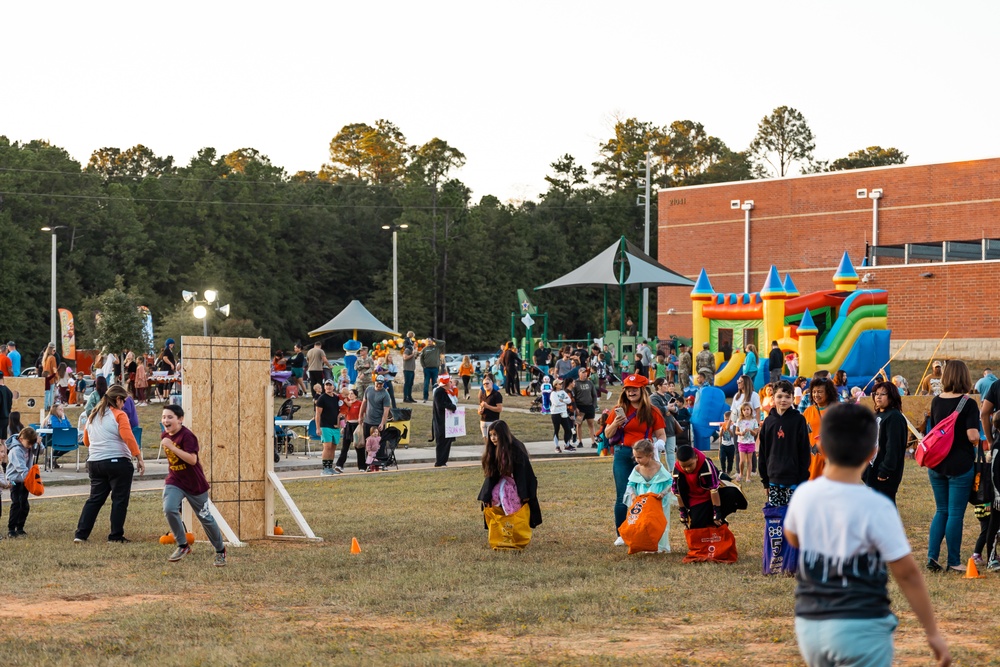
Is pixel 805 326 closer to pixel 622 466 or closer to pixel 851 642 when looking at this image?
pixel 622 466

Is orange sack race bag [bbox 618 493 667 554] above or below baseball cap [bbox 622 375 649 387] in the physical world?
below

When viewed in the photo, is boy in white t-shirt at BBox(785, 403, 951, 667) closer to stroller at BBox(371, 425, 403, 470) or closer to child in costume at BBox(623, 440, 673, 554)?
child in costume at BBox(623, 440, 673, 554)

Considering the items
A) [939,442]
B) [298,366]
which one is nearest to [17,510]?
[939,442]

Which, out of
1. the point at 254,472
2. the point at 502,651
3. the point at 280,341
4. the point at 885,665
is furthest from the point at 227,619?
the point at 280,341

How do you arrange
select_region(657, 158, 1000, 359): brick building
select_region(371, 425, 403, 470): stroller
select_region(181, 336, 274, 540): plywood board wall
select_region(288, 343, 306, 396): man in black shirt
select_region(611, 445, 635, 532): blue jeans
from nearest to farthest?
select_region(611, 445, 635, 532): blue jeans
select_region(181, 336, 274, 540): plywood board wall
select_region(371, 425, 403, 470): stroller
select_region(288, 343, 306, 396): man in black shirt
select_region(657, 158, 1000, 359): brick building

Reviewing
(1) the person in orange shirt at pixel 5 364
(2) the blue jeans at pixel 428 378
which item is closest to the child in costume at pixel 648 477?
(1) the person in orange shirt at pixel 5 364

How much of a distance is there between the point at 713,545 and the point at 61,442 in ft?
47.5

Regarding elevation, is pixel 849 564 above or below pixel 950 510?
above

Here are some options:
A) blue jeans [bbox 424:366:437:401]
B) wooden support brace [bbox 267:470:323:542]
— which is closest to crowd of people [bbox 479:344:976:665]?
wooden support brace [bbox 267:470:323:542]

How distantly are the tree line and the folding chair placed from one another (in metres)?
36.9

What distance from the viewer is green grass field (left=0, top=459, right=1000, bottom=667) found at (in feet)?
25.9

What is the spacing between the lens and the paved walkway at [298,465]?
20.5 m

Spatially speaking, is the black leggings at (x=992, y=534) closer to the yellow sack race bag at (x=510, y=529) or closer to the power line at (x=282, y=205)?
the yellow sack race bag at (x=510, y=529)

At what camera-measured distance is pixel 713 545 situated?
11.4 meters
